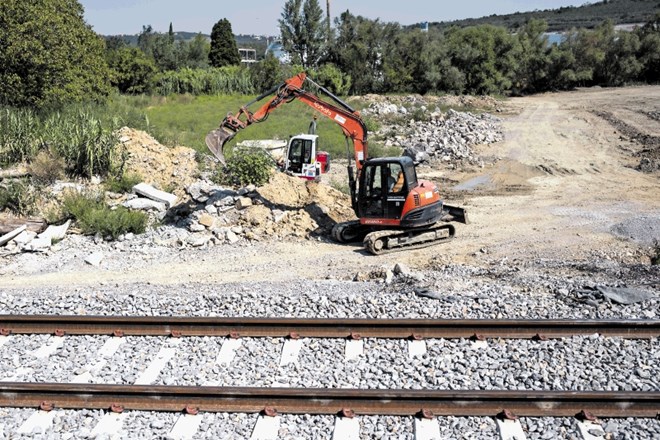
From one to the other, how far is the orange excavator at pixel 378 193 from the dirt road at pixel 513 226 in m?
0.42

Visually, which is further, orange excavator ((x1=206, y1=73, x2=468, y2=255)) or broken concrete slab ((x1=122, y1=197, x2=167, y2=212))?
broken concrete slab ((x1=122, y1=197, x2=167, y2=212))

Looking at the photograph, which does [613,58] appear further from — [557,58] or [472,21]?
[472,21]

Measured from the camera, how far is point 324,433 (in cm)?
752

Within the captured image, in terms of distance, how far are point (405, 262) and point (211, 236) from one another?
487 cm

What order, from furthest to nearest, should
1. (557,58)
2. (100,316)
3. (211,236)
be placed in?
(557,58) → (211,236) → (100,316)

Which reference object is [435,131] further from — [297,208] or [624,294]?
[624,294]

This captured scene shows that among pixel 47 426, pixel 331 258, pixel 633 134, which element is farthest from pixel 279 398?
pixel 633 134

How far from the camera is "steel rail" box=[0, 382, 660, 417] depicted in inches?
304

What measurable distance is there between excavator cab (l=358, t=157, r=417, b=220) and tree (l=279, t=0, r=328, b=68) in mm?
43665

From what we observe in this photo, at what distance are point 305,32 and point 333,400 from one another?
2118 inches

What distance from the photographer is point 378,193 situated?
15422 millimetres

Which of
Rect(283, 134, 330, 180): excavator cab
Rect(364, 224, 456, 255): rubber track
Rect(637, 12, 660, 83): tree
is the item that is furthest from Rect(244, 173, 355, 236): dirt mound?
Rect(637, 12, 660, 83): tree

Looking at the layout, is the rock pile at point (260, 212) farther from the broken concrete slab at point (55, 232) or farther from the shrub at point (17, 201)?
the shrub at point (17, 201)

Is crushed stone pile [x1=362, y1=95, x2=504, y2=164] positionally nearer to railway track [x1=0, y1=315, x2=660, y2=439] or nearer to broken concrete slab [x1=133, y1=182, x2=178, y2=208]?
broken concrete slab [x1=133, y1=182, x2=178, y2=208]
